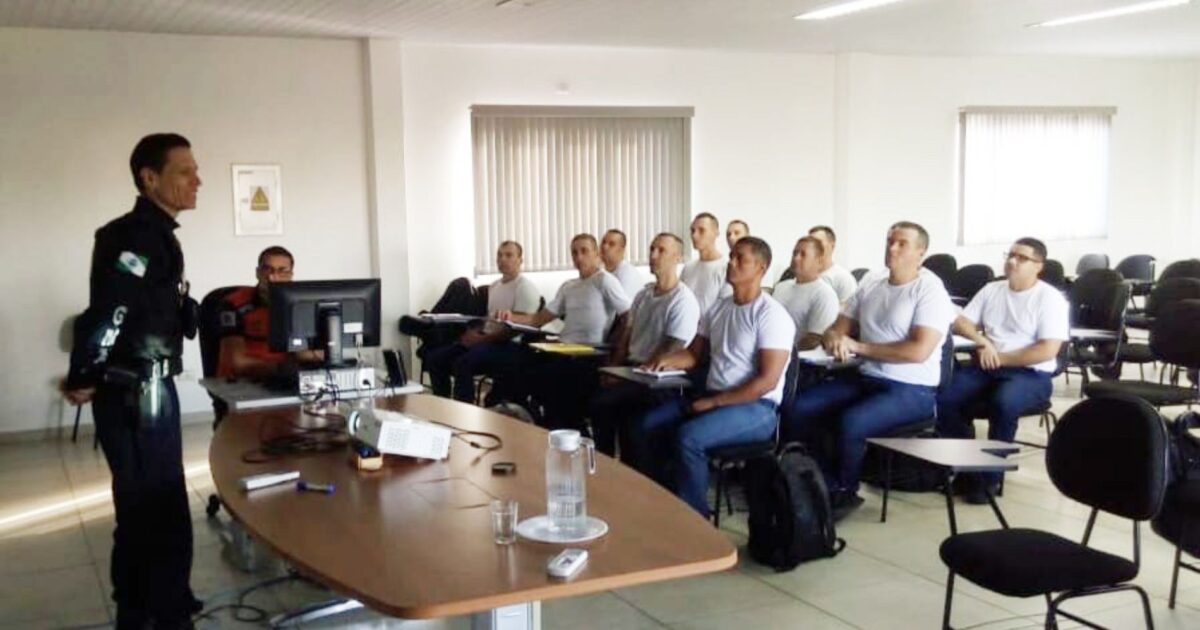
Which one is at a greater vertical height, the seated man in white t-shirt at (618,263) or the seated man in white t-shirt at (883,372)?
the seated man in white t-shirt at (618,263)

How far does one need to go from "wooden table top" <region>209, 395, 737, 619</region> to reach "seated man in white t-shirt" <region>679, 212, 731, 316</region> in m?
4.06

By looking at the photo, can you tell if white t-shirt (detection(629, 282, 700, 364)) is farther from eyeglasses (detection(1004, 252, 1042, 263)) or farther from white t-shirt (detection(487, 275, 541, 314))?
white t-shirt (detection(487, 275, 541, 314))

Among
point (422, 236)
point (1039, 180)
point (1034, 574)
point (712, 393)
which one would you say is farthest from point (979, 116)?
point (1034, 574)

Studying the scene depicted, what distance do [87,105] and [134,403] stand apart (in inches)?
200

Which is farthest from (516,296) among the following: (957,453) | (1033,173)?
(1033,173)

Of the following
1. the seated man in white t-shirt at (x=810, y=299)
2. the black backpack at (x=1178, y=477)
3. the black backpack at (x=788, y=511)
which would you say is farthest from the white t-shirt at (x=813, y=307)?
the black backpack at (x=1178, y=477)

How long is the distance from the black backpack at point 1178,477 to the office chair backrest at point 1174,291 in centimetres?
361

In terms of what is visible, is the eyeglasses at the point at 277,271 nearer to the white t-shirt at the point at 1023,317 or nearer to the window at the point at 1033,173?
the white t-shirt at the point at 1023,317

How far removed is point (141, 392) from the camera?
3.33 meters

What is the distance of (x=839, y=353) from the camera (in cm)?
539

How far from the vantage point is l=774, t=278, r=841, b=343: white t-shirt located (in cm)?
615

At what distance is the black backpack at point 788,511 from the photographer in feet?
14.6

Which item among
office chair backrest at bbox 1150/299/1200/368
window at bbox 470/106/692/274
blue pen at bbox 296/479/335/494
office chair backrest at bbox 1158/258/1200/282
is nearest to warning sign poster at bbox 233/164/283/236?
window at bbox 470/106/692/274

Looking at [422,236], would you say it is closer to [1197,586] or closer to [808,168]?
[808,168]
